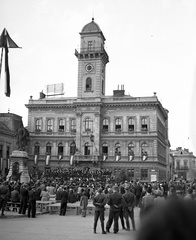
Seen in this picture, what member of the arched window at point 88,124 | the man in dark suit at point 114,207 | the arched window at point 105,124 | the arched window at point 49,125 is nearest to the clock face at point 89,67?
the arched window at point 88,124

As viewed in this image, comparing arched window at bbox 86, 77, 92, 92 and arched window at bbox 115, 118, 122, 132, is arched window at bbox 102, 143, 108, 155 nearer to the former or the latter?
arched window at bbox 115, 118, 122, 132

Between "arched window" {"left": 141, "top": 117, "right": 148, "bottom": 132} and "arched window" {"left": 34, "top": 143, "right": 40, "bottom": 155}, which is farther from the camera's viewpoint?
"arched window" {"left": 34, "top": 143, "right": 40, "bottom": 155}

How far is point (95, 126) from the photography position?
57.9 metres

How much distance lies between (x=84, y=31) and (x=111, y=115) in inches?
634

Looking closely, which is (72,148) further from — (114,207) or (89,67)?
(114,207)

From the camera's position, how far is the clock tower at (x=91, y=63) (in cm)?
5950

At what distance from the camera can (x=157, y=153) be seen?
56438 millimetres

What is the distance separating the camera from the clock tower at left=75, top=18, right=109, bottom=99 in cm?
5950

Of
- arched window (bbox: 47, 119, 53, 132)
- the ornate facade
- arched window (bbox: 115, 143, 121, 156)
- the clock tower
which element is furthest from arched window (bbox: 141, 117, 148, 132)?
arched window (bbox: 47, 119, 53, 132)

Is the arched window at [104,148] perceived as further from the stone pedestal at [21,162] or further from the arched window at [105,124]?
the stone pedestal at [21,162]

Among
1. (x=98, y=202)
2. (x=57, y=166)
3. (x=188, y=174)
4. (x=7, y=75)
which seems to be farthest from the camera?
(x=188, y=174)

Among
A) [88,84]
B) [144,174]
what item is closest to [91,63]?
[88,84]

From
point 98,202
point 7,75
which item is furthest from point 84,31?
point 98,202

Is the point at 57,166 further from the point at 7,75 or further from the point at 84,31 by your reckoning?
the point at 7,75
